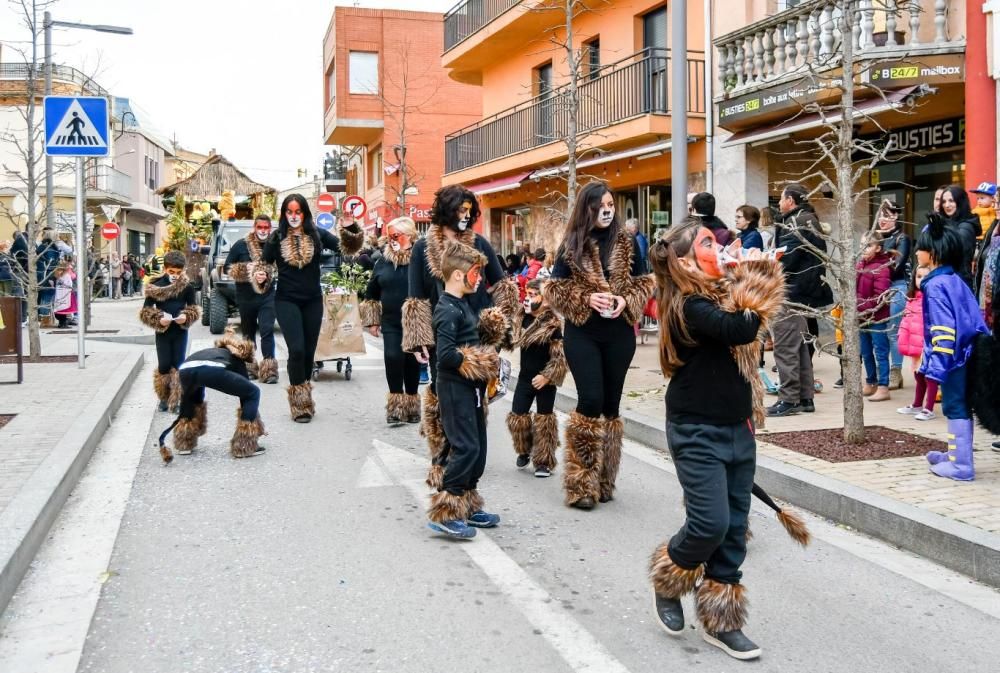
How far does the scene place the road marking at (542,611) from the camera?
3711mm

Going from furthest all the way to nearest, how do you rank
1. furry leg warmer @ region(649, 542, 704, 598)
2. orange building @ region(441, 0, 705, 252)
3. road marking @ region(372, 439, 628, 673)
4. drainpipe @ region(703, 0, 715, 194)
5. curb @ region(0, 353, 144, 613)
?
orange building @ region(441, 0, 705, 252) → drainpipe @ region(703, 0, 715, 194) → curb @ region(0, 353, 144, 613) → furry leg warmer @ region(649, 542, 704, 598) → road marking @ region(372, 439, 628, 673)

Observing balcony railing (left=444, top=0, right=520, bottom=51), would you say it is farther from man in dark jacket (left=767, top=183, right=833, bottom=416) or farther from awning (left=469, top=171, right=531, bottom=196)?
man in dark jacket (left=767, top=183, right=833, bottom=416)

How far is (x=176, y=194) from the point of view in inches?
1130

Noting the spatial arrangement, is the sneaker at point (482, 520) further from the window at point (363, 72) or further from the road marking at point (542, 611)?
the window at point (363, 72)

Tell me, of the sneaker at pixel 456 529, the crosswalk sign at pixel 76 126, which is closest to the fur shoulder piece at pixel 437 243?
the sneaker at pixel 456 529

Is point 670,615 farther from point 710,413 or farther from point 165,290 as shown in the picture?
point 165,290

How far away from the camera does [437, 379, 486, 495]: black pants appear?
17.1ft

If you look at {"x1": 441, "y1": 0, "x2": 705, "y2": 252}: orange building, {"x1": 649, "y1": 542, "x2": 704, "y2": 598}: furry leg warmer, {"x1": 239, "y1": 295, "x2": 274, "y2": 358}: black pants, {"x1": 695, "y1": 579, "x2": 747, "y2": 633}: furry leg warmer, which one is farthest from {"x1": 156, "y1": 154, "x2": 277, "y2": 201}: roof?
{"x1": 695, "y1": 579, "x2": 747, "y2": 633}: furry leg warmer

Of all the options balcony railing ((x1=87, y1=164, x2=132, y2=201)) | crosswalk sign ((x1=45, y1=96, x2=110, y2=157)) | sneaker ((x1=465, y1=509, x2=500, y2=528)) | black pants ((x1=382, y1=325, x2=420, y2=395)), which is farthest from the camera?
balcony railing ((x1=87, y1=164, x2=132, y2=201))

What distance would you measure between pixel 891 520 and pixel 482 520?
2.25 meters

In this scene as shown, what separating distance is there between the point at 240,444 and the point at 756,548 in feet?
13.2

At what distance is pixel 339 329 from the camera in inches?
464

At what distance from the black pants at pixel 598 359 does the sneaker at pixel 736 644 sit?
2.13m

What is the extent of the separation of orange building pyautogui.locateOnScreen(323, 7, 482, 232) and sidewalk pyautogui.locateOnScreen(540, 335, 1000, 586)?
28140 millimetres
